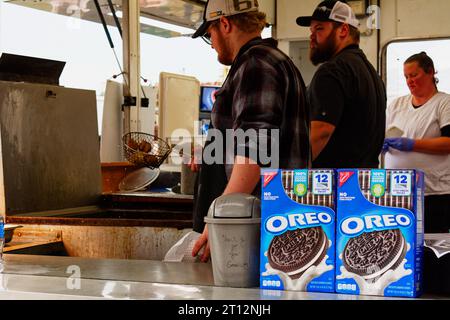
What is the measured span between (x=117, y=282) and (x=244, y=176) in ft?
1.61

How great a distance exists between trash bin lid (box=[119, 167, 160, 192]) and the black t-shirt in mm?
1635

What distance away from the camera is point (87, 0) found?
20.3 feet

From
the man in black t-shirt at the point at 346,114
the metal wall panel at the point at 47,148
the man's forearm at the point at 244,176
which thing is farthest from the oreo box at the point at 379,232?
the metal wall panel at the point at 47,148

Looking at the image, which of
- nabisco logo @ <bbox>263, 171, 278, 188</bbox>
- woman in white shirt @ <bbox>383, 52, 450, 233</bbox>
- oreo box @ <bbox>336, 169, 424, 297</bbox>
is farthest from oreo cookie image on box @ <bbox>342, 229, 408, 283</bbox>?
woman in white shirt @ <bbox>383, 52, 450, 233</bbox>

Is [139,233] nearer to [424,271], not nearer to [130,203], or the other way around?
[130,203]

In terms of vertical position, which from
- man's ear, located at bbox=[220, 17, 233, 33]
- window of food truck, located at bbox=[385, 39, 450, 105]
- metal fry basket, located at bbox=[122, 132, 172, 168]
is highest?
window of food truck, located at bbox=[385, 39, 450, 105]

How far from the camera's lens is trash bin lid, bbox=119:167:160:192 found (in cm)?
409

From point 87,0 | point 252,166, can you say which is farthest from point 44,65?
point 87,0

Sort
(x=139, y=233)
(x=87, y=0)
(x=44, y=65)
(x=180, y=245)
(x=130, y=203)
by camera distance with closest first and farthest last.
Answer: (x=180, y=245)
(x=139, y=233)
(x=44, y=65)
(x=130, y=203)
(x=87, y=0)

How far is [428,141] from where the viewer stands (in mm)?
3402

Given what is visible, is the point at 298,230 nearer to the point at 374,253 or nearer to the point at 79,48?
the point at 374,253

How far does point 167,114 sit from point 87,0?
1.54 meters

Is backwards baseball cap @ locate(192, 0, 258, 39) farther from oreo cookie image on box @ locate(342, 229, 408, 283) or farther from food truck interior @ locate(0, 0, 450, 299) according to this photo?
oreo cookie image on box @ locate(342, 229, 408, 283)

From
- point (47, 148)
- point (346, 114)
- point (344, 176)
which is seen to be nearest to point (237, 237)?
point (344, 176)
